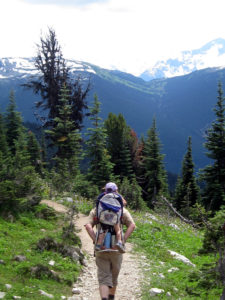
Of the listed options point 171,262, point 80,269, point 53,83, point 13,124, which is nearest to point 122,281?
point 80,269

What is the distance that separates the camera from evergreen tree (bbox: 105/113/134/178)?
124 ft

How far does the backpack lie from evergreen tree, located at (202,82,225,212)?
77.1 ft

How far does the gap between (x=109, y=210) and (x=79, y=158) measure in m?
20.0

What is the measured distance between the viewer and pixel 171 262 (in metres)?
9.08

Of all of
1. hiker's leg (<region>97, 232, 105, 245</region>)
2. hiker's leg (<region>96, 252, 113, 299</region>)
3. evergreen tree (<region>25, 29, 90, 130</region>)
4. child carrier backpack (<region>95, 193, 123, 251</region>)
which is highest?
evergreen tree (<region>25, 29, 90, 130</region>)

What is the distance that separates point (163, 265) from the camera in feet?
28.8

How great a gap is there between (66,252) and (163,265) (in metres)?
2.70

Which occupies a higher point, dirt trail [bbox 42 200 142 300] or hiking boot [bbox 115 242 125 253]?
hiking boot [bbox 115 242 125 253]

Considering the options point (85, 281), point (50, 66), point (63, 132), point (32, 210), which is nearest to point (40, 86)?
point (50, 66)

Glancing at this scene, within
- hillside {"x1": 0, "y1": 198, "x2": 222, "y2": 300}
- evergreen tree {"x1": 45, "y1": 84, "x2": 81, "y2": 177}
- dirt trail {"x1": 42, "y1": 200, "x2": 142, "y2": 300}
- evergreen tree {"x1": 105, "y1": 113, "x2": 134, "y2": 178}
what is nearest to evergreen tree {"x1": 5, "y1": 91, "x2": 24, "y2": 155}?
evergreen tree {"x1": 105, "y1": 113, "x2": 134, "y2": 178}

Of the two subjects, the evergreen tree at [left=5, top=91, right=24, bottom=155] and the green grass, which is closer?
the green grass

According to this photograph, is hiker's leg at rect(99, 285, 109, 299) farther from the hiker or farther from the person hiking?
the person hiking

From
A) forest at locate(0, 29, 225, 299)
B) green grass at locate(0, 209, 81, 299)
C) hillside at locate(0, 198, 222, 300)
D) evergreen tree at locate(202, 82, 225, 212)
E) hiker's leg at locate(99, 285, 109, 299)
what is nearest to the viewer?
hiker's leg at locate(99, 285, 109, 299)

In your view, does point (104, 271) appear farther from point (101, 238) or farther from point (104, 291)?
point (101, 238)
